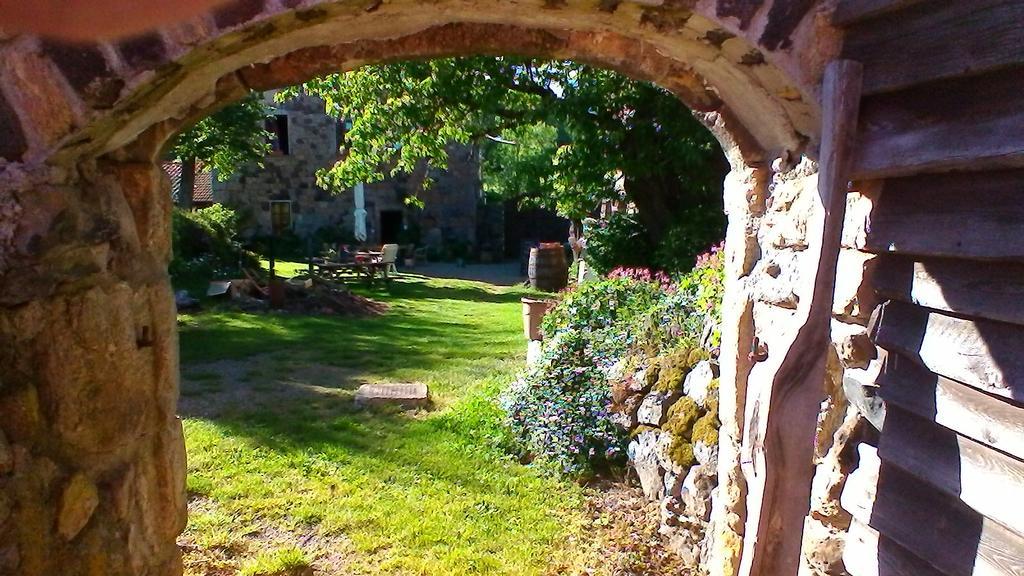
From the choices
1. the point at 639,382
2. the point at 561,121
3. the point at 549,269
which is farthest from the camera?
the point at 549,269

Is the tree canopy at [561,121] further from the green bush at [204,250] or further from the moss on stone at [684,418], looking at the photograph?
the green bush at [204,250]

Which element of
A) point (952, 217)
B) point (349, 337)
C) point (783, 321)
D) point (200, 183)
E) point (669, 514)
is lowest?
point (349, 337)

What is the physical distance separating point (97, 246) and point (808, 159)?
1866 mm

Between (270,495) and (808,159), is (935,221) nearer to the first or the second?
(808,159)

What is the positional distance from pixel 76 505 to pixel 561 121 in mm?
6602

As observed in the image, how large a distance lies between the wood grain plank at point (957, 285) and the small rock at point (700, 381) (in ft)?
6.30

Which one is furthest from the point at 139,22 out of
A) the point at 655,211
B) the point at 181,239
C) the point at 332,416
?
the point at 181,239

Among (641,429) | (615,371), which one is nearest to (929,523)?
(641,429)

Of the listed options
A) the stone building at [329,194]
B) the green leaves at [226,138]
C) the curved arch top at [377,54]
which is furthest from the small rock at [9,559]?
the stone building at [329,194]

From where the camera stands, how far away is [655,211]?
7.98 meters

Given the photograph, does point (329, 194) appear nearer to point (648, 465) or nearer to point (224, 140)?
point (224, 140)

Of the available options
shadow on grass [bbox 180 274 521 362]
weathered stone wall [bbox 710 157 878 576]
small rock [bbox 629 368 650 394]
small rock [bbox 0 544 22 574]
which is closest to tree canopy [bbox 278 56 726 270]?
shadow on grass [bbox 180 274 521 362]

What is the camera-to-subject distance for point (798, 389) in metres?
1.72

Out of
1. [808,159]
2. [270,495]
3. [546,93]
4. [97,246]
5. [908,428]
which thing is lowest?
[270,495]
